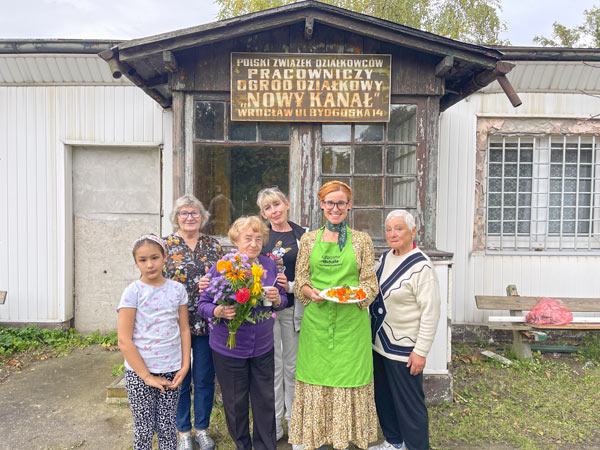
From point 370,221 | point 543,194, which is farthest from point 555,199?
point 370,221

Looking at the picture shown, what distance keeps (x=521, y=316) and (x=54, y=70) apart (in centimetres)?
692

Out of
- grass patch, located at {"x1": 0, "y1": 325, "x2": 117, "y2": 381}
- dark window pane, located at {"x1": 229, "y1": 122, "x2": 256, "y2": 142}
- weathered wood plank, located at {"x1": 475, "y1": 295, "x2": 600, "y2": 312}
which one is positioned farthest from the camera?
weathered wood plank, located at {"x1": 475, "y1": 295, "x2": 600, "y2": 312}

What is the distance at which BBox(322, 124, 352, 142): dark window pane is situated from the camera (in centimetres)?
411

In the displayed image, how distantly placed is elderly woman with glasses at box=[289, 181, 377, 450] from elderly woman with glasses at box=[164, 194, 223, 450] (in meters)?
0.72

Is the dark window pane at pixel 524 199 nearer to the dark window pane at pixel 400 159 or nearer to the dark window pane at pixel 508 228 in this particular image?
the dark window pane at pixel 508 228

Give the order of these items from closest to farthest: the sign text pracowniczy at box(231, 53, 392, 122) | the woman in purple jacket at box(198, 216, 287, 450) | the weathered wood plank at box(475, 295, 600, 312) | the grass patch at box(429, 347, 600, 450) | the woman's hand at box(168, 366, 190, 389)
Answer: the woman's hand at box(168, 366, 190, 389)
the woman in purple jacket at box(198, 216, 287, 450)
the grass patch at box(429, 347, 600, 450)
the sign text pracowniczy at box(231, 53, 392, 122)
the weathered wood plank at box(475, 295, 600, 312)

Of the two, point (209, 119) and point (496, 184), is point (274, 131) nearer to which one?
point (209, 119)

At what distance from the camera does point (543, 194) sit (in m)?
5.66

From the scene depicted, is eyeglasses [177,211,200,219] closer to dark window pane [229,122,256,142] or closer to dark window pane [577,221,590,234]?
dark window pane [229,122,256,142]

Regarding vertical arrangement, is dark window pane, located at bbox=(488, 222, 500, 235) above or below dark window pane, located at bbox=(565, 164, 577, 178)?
below

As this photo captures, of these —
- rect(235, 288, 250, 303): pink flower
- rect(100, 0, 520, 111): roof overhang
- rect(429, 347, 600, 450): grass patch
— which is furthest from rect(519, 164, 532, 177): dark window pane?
rect(235, 288, 250, 303): pink flower

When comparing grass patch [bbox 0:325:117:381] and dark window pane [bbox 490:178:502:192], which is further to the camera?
dark window pane [bbox 490:178:502:192]

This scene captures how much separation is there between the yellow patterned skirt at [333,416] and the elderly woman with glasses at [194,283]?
2.40 ft

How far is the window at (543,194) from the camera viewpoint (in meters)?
5.63
